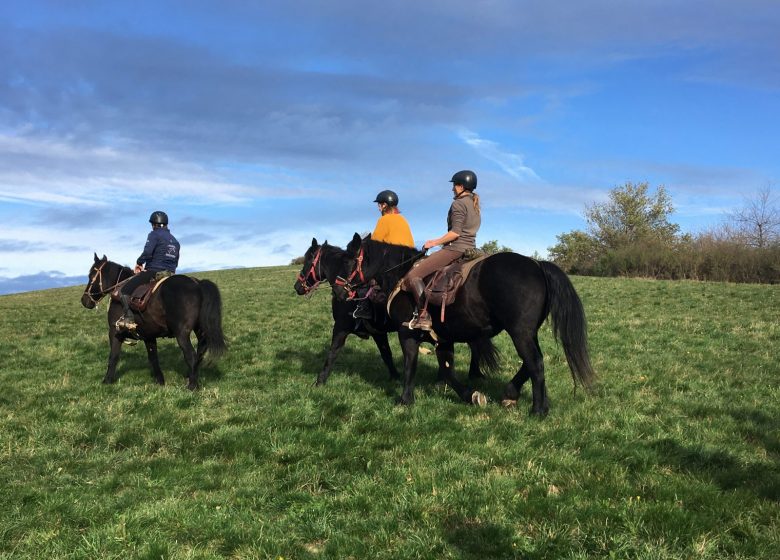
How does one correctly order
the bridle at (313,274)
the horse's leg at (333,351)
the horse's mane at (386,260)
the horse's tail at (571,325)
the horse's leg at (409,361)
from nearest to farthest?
the horse's tail at (571,325) → the horse's leg at (409,361) → the horse's mane at (386,260) → the horse's leg at (333,351) → the bridle at (313,274)

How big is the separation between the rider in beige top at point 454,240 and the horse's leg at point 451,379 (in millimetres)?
939

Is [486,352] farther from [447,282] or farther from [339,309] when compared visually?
[339,309]

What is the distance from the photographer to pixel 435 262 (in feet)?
27.8

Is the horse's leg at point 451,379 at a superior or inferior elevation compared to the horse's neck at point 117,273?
inferior

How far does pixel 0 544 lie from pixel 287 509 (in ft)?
8.36

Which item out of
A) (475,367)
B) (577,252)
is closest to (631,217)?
(577,252)

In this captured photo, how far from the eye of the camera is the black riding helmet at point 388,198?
9.70 metres

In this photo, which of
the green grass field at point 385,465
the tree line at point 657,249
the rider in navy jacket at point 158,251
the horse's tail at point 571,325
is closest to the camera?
the green grass field at point 385,465

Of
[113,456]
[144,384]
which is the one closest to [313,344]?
[144,384]

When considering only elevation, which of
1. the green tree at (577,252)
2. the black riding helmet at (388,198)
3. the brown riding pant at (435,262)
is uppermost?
the green tree at (577,252)

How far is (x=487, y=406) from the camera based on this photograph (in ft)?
26.6

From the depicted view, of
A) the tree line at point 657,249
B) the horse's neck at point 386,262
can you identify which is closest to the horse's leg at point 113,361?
the horse's neck at point 386,262

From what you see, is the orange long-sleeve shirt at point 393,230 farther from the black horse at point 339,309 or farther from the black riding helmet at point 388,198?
the black horse at point 339,309

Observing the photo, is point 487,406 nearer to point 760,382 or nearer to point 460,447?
point 460,447
